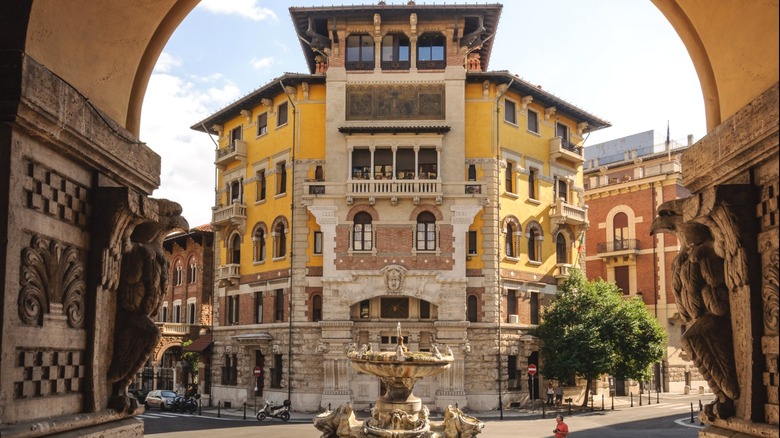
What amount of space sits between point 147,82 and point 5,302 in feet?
11.1

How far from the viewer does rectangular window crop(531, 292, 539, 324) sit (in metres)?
41.1

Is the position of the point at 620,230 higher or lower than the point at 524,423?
higher

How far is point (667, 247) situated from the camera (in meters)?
51.1

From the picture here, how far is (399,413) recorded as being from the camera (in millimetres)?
21203

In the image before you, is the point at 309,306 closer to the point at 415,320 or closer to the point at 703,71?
the point at 415,320

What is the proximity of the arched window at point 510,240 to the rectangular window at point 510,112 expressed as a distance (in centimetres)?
552

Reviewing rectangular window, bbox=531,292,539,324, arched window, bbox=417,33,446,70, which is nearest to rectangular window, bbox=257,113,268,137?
arched window, bbox=417,33,446,70

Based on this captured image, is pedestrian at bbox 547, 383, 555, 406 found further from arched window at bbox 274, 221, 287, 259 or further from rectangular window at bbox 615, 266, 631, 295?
rectangular window at bbox 615, 266, 631, 295

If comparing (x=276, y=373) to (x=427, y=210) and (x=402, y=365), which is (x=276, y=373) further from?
(x=402, y=365)

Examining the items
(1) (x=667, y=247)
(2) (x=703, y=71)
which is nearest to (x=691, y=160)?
(2) (x=703, y=71)

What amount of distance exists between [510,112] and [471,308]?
422 inches

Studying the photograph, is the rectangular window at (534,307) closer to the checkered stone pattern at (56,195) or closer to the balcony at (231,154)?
the balcony at (231,154)

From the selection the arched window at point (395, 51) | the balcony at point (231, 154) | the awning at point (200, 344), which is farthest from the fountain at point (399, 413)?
the awning at point (200, 344)

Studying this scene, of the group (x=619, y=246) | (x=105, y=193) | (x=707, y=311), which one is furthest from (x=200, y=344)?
(x=707, y=311)
